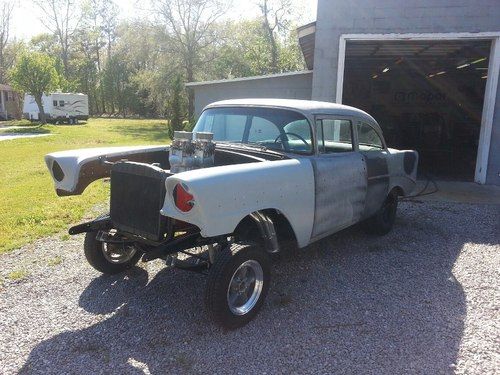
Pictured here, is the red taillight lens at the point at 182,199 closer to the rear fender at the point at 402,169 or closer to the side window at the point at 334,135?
the side window at the point at 334,135

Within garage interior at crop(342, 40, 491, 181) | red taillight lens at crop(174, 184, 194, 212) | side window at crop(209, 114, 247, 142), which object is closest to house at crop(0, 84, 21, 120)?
garage interior at crop(342, 40, 491, 181)

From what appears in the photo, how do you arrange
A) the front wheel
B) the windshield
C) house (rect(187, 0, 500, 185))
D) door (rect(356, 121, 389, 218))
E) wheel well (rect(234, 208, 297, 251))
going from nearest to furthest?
the front wheel < wheel well (rect(234, 208, 297, 251)) < the windshield < door (rect(356, 121, 389, 218)) < house (rect(187, 0, 500, 185))

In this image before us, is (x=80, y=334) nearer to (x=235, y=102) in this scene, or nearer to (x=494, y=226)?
(x=235, y=102)

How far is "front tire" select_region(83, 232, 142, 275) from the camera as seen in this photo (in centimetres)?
405

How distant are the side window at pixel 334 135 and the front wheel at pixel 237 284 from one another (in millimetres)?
1431

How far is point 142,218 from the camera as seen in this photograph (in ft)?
11.2

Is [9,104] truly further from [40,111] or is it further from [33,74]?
[33,74]

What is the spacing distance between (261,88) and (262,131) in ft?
24.5

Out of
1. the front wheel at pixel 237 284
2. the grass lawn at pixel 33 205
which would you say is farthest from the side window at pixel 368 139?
the grass lawn at pixel 33 205

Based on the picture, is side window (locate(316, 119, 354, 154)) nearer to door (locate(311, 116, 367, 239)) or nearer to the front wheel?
door (locate(311, 116, 367, 239))

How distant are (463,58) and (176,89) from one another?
9.83 metres

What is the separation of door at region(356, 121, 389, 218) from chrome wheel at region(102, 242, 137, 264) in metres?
2.66

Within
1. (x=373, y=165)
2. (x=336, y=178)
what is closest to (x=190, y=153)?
(x=336, y=178)

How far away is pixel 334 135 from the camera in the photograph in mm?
4789
